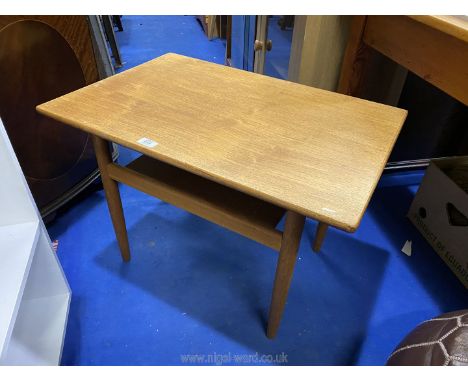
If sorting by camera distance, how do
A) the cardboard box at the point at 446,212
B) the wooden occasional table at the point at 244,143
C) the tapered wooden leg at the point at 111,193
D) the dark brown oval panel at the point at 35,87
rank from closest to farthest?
the wooden occasional table at the point at 244,143, the tapered wooden leg at the point at 111,193, the dark brown oval panel at the point at 35,87, the cardboard box at the point at 446,212

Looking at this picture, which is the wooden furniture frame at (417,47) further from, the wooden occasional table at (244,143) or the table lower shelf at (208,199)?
the table lower shelf at (208,199)

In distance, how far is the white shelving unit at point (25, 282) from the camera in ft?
2.65

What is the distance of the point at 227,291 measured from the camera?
1276 mm

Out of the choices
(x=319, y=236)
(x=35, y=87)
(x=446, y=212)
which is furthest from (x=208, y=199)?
(x=446, y=212)

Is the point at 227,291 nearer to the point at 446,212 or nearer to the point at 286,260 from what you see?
the point at 286,260

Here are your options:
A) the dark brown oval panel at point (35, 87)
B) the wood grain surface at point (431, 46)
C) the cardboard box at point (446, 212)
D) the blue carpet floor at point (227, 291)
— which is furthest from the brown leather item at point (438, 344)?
the dark brown oval panel at point (35, 87)

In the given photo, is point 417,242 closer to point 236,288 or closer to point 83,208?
point 236,288

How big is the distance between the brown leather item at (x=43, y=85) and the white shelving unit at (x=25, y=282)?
0.40 meters

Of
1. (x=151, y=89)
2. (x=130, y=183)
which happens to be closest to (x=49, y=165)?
(x=130, y=183)

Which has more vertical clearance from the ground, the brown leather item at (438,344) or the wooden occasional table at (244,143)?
the wooden occasional table at (244,143)

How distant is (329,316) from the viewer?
47.5 inches

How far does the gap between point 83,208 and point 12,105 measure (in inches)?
23.3

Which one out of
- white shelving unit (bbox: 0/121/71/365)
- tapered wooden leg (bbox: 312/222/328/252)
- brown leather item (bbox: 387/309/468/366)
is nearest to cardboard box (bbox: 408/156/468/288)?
tapered wooden leg (bbox: 312/222/328/252)

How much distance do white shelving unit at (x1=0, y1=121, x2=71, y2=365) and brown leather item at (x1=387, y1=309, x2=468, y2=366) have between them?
32.2 inches
